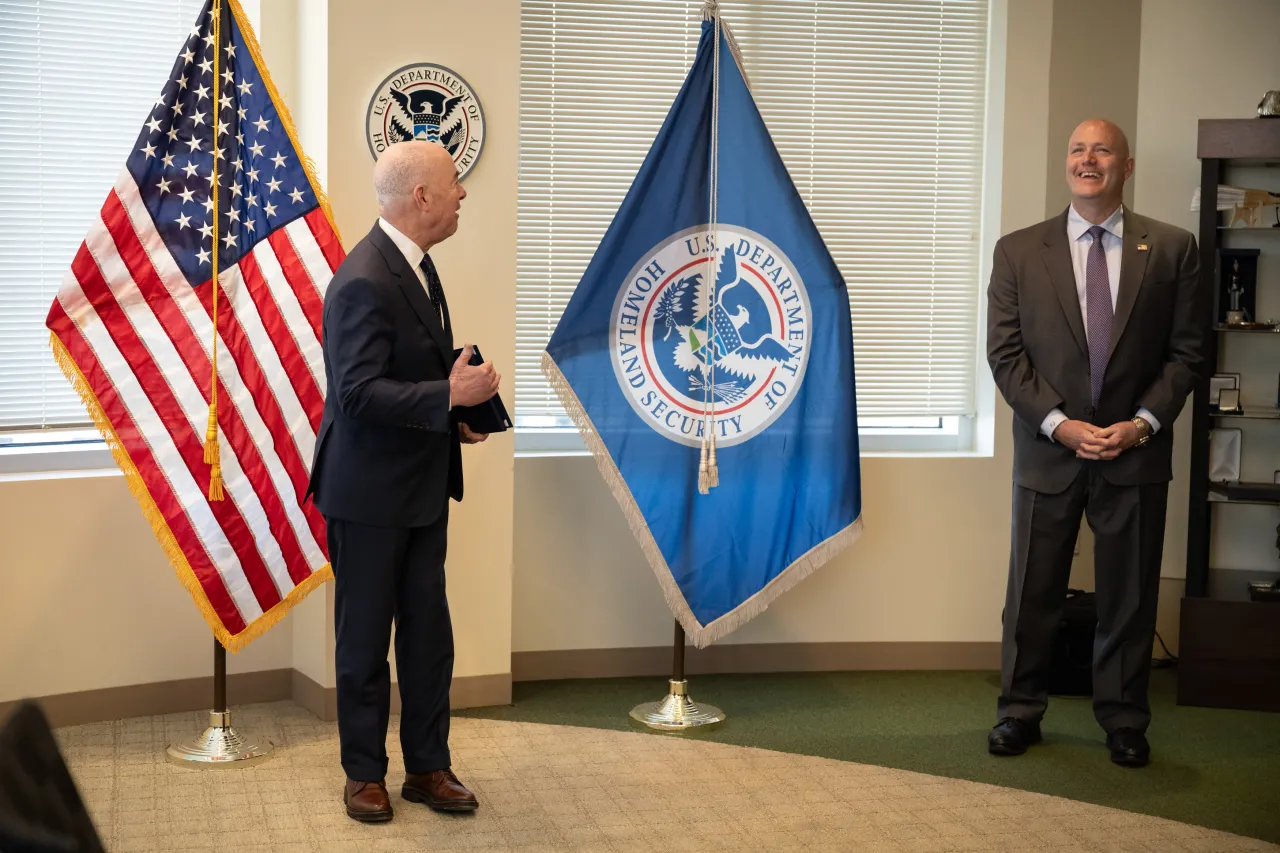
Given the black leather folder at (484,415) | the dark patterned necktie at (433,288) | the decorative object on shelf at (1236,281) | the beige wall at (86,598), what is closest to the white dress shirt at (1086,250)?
the decorative object on shelf at (1236,281)

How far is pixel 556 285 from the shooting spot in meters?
4.78

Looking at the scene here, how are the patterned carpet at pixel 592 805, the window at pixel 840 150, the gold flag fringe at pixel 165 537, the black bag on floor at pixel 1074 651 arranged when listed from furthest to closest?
the window at pixel 840 150, the black bag on floor at pixel 1074 651, the gold flag fringe at pixel 165 537, the patterned carpet at pixel 592 805

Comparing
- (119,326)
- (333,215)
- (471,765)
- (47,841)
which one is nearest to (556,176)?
(333,215)

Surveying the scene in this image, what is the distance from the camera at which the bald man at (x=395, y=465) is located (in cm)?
311

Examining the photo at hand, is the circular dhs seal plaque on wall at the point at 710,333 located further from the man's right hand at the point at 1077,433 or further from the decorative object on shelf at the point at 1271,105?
the decorative object on shelf at the point at 1271,105

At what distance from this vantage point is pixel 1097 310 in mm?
3932

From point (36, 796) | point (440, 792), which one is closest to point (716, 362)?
point (440, 792)

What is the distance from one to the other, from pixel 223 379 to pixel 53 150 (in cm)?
107

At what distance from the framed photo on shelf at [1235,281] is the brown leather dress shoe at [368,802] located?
3275 millimetres

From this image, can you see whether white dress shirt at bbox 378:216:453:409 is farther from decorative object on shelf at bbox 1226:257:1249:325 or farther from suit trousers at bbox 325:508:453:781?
decorative object on shelf at bbox 1226:257:1249:325

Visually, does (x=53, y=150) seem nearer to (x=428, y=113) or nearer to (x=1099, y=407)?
(x=428, y=113)

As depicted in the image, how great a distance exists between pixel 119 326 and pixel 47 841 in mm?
2491

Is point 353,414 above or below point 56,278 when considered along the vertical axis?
below

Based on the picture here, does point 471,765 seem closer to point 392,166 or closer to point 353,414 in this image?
point 353,414
